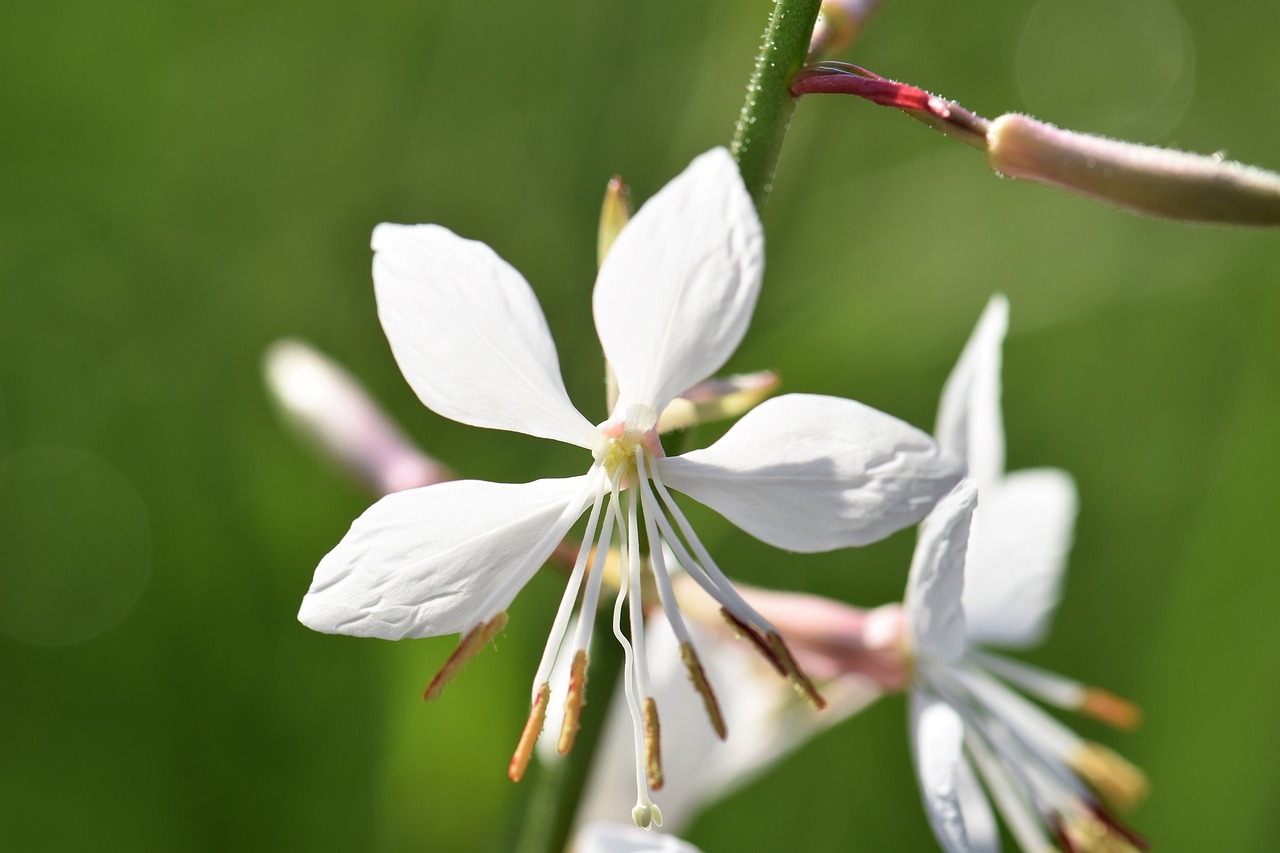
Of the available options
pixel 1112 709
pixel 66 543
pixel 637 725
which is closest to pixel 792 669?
pixel 637 725

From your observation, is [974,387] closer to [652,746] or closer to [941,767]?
[941,767]

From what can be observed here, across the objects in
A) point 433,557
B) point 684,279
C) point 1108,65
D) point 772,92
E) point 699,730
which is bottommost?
point 699,730

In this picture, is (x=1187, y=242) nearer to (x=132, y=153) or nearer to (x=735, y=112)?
(x=735, y=112)

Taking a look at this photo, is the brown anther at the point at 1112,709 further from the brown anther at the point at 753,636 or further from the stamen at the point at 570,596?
the stamen at the point at 570,596

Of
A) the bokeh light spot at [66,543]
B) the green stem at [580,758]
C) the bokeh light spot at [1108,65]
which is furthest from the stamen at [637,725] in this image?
the bokeh light spot at [1108,65]

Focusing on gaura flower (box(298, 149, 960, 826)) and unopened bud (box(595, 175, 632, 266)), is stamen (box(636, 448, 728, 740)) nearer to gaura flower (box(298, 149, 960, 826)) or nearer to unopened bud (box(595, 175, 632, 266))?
gaura flower (box(298, 149, 960, 826))

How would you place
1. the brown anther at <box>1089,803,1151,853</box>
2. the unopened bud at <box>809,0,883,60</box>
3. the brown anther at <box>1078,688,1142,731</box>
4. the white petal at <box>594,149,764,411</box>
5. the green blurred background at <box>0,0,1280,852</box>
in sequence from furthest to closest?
the green blurred background at <box>0,0,1280,852</box>, the brown anther at <box>1078,688,1142,731</box>, the brown anther at <box>1089,803,1151,853</box>, the unopened bud at <box>809,0,883,60</box>, the white petal at <box>594,149,764,411</box>

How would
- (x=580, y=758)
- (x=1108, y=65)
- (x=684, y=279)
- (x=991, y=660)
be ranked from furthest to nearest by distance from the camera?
(x=1108, y=65)
(x=991, y=660)
(x=580, y=758)
(x=684, y=279)

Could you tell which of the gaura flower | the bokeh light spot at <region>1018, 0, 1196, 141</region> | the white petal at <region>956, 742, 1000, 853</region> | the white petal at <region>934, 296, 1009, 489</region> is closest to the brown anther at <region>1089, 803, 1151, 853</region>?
the white petal at <region>956, 742, 1000, 853</region>
